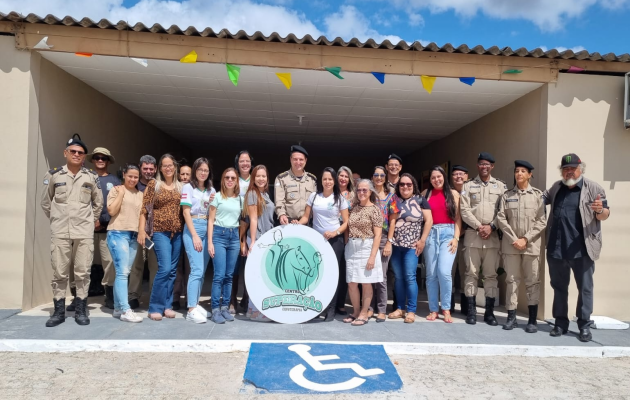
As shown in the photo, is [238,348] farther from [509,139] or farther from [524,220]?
[509,139]

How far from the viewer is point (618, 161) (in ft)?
16.9

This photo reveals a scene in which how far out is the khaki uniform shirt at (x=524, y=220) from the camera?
4.51 m

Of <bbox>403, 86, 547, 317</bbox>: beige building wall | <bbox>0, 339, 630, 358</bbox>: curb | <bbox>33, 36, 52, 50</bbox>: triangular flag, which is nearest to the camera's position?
<bbox>0, 339, 630, 358</bbox>: curb

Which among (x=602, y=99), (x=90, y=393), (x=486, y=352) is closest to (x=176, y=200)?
(x=90, y=393)

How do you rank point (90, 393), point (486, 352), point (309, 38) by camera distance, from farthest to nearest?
point (309, 38)
point (486, 352)
point (90, 393)

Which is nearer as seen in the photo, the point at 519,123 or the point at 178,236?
the point at 178,236

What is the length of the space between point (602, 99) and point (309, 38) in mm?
3613

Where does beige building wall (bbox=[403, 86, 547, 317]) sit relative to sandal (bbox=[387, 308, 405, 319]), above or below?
above

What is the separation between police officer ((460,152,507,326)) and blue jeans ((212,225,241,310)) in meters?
2.53

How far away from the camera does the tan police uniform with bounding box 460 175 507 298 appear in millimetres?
4734

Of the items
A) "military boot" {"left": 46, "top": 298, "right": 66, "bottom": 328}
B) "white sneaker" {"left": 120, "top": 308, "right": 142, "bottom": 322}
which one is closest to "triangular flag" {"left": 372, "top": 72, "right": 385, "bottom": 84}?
"white sneaker" {"left": 120, "top": 308, "right": 142, "bottom": 322}

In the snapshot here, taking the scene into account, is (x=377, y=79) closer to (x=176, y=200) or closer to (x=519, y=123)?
(x=519, y=123)

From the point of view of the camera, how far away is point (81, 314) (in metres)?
4.30

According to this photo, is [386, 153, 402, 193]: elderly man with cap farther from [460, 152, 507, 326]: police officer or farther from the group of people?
[460, 152, 507, 326]: police officer
